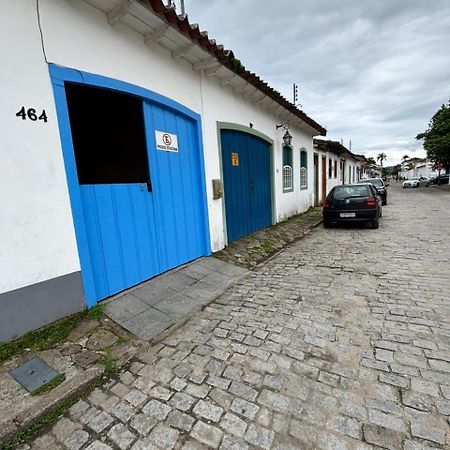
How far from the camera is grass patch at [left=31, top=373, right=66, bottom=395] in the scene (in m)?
2.02

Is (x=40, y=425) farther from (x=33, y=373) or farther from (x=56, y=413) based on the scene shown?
(x=33, y=373)

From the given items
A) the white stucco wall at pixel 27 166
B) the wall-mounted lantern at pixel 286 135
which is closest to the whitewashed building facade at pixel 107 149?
the white stucco wall at pixel 27 166

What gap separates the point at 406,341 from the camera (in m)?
2.55

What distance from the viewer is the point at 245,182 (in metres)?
6.71

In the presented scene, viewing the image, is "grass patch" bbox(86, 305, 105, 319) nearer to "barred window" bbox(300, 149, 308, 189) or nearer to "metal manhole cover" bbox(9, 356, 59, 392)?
"metal manhole cover" bbox(9, 356, 59, 392)

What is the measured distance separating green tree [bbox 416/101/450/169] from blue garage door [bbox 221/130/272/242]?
21164mm

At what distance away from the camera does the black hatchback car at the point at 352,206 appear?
7854mm

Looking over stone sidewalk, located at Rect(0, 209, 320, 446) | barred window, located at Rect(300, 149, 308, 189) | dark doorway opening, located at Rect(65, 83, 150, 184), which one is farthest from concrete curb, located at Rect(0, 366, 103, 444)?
barred window, located at Rect(300, 149, 308, 189)

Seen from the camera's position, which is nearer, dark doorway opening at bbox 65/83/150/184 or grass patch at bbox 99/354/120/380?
grass patch at bbox 99/354/120/380

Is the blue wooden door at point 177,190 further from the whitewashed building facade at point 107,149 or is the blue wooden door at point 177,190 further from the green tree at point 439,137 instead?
Result: the green tree at point 439,137

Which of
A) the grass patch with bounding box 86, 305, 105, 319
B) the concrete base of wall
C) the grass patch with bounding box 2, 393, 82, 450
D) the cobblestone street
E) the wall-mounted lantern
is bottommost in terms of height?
the cobblestone street

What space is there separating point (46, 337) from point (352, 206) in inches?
319

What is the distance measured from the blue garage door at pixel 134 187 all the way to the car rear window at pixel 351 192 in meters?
5.30

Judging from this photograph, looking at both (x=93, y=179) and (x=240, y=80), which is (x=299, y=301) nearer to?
(x=93, y=179)
